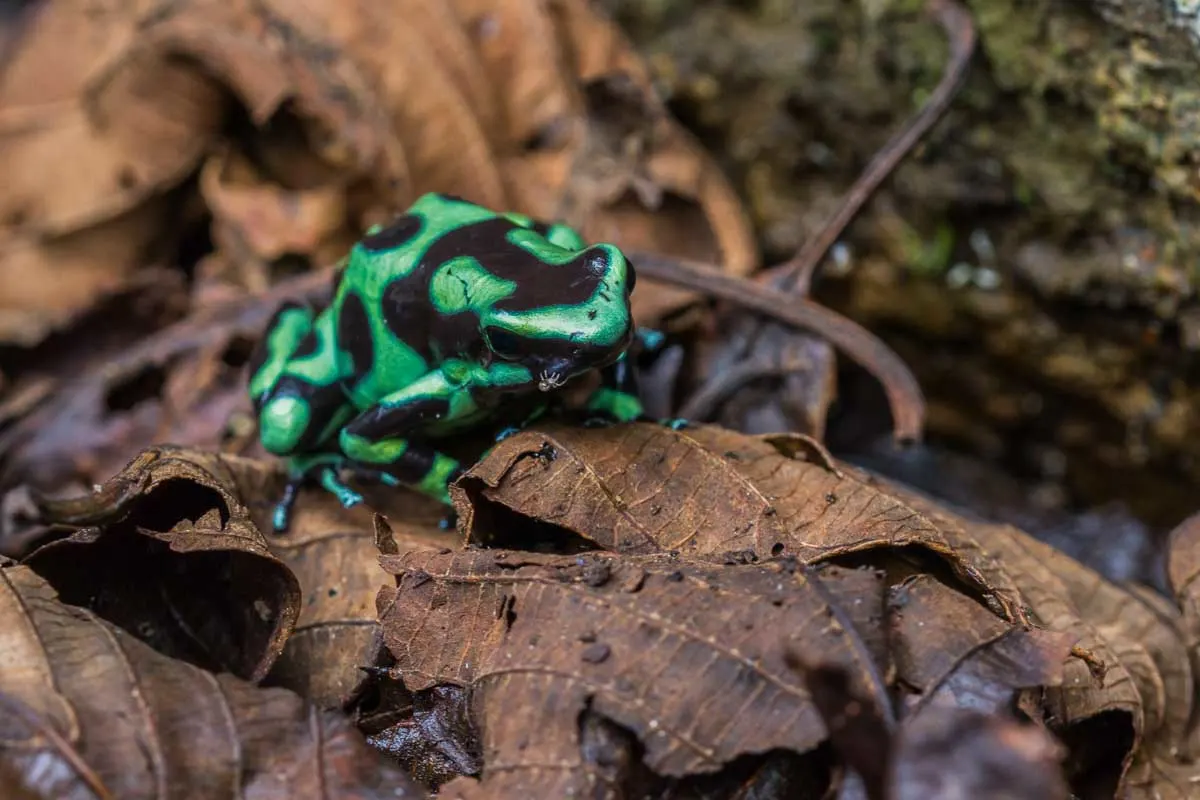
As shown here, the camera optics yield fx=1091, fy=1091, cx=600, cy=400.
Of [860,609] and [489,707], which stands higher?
[860,609]

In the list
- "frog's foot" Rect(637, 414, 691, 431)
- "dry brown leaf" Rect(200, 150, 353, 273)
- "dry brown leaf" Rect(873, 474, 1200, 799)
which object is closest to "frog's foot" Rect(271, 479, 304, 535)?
"frog's foot" Rect(637, 414, 691, 431)

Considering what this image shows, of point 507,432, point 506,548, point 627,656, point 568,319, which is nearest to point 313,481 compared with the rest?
point 507,432

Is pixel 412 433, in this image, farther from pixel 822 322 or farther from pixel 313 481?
pixel 822 322

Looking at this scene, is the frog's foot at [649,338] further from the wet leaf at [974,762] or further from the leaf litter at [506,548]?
the wet leaf at [974,762]

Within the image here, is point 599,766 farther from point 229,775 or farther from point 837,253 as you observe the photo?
point 837,253

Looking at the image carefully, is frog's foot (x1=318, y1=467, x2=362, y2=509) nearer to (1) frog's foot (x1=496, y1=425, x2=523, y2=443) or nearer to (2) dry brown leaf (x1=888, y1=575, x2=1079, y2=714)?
(1) frog's foot (x1=496, y1=425, x2=523, y2=443)

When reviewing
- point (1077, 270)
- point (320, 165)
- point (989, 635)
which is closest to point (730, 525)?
point (989, 635)
